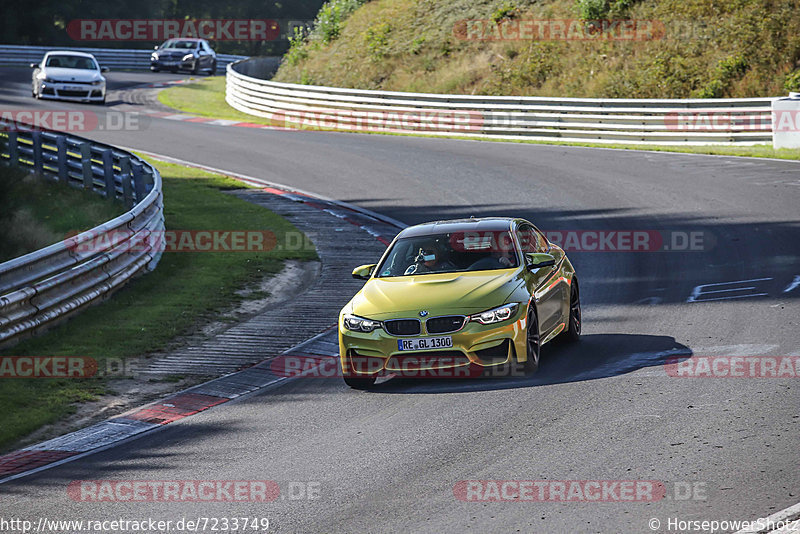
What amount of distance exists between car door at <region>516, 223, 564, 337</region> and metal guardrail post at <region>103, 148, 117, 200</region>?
37.6ft

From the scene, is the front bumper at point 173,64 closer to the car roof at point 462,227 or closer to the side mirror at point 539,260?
the car roof at point 462,227

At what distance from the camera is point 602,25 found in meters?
38.7

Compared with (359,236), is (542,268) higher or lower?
higher

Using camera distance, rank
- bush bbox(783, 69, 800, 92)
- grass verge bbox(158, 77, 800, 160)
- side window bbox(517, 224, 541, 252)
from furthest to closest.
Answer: bush bbox(783, 69, 800, 92)
grass verge bbox(158, 77, 800, 160)
side window bbox(517, 224, 541, 252)

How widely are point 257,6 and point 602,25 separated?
4641 cm

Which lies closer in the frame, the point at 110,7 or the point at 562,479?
the point at 562,479

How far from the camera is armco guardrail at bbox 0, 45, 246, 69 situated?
192ft

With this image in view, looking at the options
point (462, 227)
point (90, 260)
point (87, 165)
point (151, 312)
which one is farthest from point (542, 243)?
point (87, 165)

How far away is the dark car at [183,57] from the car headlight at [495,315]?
47444 millimetres

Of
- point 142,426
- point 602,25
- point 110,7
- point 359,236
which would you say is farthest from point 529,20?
point 110,7

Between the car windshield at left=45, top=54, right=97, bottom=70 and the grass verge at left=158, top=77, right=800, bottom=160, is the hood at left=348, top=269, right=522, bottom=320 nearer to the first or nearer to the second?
the grass verge at left=158, top=77, right=800, bottom=160

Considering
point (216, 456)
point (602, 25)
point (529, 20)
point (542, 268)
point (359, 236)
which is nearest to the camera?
point (216, 456)

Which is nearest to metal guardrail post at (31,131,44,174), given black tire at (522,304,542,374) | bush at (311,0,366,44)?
black tire at (522,304,542,374)

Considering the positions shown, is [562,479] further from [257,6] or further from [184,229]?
[257,6]
